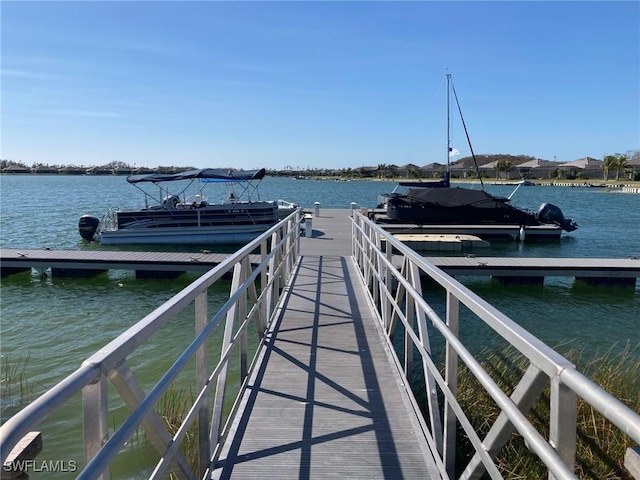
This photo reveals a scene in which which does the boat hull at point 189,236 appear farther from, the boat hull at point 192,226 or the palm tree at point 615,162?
the palm tree at point 615,162

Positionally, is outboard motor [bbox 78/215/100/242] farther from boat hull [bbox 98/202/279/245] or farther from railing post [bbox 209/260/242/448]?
railing post [bbox 209/260/242/448]

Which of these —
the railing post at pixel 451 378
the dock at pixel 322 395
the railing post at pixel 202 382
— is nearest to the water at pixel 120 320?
the dock at pixel 322 395

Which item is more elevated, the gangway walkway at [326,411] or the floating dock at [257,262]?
the gangway walkway at [326,411]

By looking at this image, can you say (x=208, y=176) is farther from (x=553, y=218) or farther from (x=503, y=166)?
(x=503, y=166)

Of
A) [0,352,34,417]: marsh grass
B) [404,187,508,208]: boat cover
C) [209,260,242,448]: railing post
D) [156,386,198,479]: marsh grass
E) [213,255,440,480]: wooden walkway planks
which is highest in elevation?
[404,187,508,208]: boat cover

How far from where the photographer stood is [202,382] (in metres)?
2.96

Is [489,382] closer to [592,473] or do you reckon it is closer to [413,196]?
[592,473]

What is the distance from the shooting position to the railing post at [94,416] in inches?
64.4

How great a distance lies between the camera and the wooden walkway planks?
3061 millimetres

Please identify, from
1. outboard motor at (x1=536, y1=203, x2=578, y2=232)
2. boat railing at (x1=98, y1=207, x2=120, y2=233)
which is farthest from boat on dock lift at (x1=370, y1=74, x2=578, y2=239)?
boat railing at (x1=98, y1=207, x2=120, y2=233)

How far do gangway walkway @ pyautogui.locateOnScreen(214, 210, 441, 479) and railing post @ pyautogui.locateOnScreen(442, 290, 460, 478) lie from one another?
115 mm

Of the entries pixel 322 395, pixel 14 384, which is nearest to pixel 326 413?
pixel 322 395

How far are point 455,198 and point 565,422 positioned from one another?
2328 centimetres

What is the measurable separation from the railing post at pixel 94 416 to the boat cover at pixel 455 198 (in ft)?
74.7
